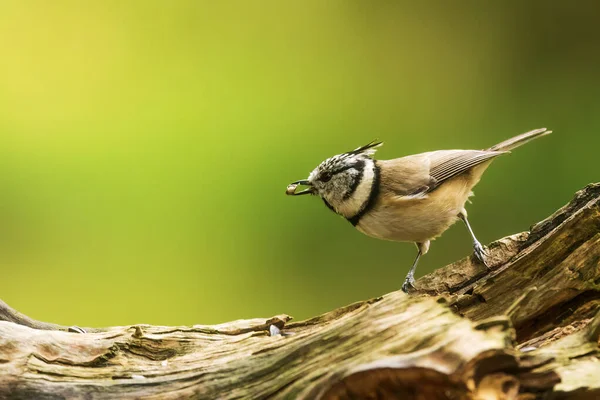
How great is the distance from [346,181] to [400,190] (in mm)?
256

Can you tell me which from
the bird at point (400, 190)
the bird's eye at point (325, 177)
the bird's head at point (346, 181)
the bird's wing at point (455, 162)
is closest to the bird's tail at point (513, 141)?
the bird at point (400, 190)

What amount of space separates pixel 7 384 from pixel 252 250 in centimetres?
232

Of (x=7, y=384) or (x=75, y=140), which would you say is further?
(x=75, y=140)

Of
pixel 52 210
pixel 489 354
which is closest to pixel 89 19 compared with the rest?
pixel 52 210

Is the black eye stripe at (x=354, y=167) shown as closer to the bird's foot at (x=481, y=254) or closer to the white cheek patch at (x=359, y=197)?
the white cheek patch at (x=359, y=197)

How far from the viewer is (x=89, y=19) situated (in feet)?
13.1

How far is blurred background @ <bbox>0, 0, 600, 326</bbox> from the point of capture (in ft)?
12.8

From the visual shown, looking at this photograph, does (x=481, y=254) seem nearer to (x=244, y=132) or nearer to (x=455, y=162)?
(x=455, y=162)

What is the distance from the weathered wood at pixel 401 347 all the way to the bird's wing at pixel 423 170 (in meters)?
0.59

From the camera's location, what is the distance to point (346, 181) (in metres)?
2.88

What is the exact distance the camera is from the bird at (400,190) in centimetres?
278

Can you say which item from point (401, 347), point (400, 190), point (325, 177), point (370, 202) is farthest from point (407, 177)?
point (401, 347)

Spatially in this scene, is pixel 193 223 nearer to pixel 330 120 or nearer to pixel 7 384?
pixel 330 120

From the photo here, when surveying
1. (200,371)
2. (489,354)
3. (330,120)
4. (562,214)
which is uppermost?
(330,120)
